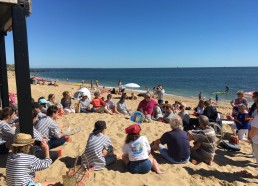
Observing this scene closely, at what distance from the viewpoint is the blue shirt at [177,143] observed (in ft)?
15.9

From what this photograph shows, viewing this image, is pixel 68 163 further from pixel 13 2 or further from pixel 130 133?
pixel 13 2

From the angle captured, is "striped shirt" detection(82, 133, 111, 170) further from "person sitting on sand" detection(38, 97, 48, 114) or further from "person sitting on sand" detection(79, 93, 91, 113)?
"person sitting on sand" detection(79, 93, 91, 113)

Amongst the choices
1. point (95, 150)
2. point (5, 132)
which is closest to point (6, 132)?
point (5, 132)

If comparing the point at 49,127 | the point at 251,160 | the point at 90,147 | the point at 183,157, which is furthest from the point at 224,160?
the point at 49,127

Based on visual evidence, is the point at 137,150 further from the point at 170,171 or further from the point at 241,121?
the point at 241,121

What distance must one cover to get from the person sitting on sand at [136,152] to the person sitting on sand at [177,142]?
0.61 m

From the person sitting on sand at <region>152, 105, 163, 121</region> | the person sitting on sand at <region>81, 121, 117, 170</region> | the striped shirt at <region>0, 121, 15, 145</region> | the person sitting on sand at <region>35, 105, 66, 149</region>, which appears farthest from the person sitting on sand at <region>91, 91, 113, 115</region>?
the striped shirt at <region>0, 121, 15, 145</region>

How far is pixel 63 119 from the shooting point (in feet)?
26.7

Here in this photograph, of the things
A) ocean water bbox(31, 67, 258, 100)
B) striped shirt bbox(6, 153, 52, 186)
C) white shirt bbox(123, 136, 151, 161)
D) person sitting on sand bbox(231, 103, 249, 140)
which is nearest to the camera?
striped shirt bbox(6, 153, 52, 186)

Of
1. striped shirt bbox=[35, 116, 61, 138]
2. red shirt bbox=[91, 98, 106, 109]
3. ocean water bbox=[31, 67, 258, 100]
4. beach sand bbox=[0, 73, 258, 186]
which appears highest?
striped shirt bbox=[35, 116, 61, 138]

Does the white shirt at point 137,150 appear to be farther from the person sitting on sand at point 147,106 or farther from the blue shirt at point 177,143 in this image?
the person sitting on sand at point 147,106

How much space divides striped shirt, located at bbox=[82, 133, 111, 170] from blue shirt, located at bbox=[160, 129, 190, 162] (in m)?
1.28

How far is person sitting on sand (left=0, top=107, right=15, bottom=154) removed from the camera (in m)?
4.39

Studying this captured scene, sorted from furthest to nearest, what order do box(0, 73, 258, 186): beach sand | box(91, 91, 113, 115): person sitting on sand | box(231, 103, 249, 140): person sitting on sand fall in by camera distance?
box(91, 91, 113, 115): person sitting on sand, box(231, 103, 249, 140): person sitting on sand, box(0, 73, 258, 186): beach sand
